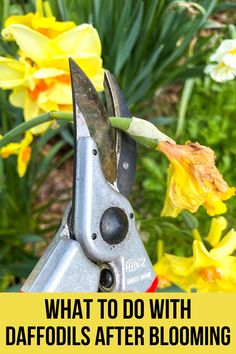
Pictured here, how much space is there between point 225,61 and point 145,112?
0.49 m

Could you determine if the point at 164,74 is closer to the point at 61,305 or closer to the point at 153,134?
the point at 153,134

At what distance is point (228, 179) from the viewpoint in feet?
7.06

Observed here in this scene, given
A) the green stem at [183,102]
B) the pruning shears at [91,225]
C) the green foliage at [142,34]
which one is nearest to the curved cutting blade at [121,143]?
the pruning shears at [91,225]

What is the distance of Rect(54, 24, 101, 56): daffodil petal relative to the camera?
1401 mm

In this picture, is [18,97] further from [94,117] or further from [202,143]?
[202,143]

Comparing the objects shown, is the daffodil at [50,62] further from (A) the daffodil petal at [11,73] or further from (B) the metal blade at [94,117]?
(B) the metal blade at [94,117]

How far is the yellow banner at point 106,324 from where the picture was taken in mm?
1196

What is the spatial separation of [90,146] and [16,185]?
875 millimetres

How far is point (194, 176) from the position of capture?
120cm

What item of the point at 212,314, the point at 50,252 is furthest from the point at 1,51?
the point at 212,314

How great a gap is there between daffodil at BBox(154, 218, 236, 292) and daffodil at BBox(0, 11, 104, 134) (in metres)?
0.38

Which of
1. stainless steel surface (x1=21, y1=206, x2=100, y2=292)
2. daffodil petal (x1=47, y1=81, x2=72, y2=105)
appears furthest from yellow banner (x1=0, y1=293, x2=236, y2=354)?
daffodil petal (x1=47, y1=81, x2=72, y2=105)

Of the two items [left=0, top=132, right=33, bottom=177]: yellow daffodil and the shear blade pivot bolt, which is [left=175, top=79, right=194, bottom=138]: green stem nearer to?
[left=0, top=132, right=33, bottom=177]: yellow daffodil

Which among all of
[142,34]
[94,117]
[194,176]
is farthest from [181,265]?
[142,34]
